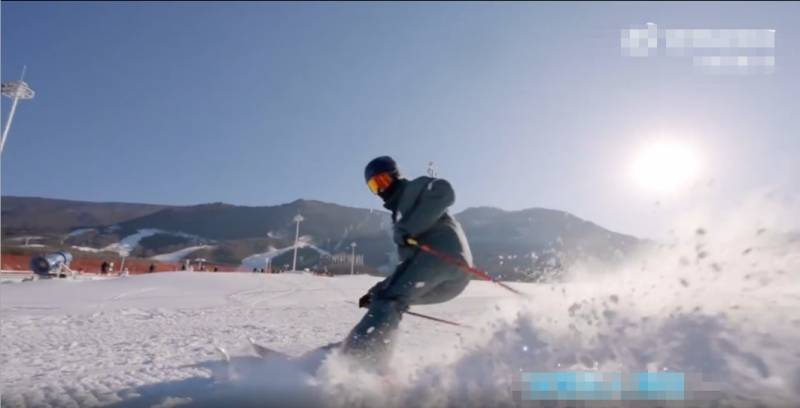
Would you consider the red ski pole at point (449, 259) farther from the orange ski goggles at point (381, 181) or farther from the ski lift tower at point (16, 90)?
the ski lift tower at point (16, 90)

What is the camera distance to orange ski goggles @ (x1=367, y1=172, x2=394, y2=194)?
146 inches

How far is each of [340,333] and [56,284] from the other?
11.5 m

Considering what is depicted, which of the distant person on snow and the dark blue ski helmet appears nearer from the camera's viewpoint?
the distant person on snow

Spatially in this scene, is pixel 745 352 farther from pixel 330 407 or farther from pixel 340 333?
pixel 340 333

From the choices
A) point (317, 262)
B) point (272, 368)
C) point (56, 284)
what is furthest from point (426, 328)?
point (317, 262)

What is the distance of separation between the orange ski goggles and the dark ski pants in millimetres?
671

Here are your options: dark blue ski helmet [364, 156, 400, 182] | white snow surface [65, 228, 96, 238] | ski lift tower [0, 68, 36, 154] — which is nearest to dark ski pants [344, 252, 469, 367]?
dark blue ski helmet [364, 156, 400, 182]

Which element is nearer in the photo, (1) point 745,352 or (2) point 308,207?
(1) point 745,352

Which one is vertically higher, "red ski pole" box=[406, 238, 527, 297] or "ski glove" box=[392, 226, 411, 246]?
"ski glove" box=[392, 226, 411, 246]

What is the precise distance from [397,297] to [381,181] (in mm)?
968

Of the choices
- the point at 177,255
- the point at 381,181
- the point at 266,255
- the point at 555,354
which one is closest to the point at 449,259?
the point at 381,181

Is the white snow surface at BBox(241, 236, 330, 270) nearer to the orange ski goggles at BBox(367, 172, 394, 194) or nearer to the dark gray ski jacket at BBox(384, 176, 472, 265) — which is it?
the orange ski goggles at BBox(367, 172, 394, 194)

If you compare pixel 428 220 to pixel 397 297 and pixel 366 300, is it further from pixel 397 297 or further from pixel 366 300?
pixel 366 300

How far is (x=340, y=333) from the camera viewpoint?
6.01 m
